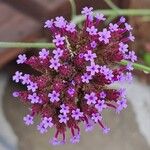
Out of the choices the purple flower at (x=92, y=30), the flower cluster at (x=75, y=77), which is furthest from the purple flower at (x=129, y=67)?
the purple flower at (x=92, y=30)

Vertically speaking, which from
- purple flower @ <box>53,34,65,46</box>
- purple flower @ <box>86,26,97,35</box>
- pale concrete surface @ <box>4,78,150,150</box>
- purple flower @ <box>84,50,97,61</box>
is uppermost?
pale concrete surface @ <box>4,78,150,150</box>

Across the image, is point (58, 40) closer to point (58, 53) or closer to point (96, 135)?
point (58, 53)

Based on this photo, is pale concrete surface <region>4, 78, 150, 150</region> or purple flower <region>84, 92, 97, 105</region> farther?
pale concrete surface <region>4, 78, 150, 150</region>

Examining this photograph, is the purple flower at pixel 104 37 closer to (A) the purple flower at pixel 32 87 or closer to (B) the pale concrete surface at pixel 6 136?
(A) the purple flower at pixel 32 87

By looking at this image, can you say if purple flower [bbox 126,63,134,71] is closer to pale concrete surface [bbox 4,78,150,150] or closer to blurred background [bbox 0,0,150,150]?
blurred background [bbox 0,0,150,150]

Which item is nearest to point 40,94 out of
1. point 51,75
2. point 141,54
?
point 51,75

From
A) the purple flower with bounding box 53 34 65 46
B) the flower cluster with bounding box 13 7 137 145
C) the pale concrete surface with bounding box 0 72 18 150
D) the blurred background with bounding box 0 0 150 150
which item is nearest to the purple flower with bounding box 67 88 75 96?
the flower cluster with bounding box 13 7 137 145

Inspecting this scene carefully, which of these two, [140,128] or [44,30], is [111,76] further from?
[140,128]
